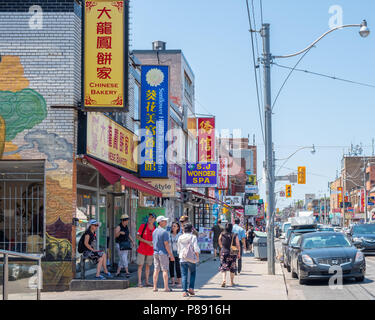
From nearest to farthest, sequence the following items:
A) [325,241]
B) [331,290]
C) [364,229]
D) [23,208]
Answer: [331,290], [23,208], [325,241], [364,229]

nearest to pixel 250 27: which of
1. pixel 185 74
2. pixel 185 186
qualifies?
pixel 185 186

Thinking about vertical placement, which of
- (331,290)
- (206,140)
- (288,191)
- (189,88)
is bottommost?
(331,290)

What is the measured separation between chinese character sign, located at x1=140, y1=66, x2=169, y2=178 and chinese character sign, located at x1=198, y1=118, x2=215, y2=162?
37.9ft

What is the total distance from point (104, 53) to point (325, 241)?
8263mm

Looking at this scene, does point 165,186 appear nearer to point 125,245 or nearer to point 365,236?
point 125,245

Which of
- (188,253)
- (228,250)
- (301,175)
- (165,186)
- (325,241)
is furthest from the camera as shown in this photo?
(301,175)

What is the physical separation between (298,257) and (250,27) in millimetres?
7055

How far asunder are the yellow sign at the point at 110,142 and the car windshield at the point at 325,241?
6.26 m

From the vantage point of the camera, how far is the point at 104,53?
15.1 metres

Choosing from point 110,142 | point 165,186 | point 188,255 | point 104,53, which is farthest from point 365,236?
point 104,53

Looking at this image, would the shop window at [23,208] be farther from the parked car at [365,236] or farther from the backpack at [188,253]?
the parked car at [365,236]

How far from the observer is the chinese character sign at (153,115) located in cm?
2223

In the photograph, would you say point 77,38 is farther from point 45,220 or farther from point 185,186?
point 185,186

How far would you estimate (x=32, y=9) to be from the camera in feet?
50.0
